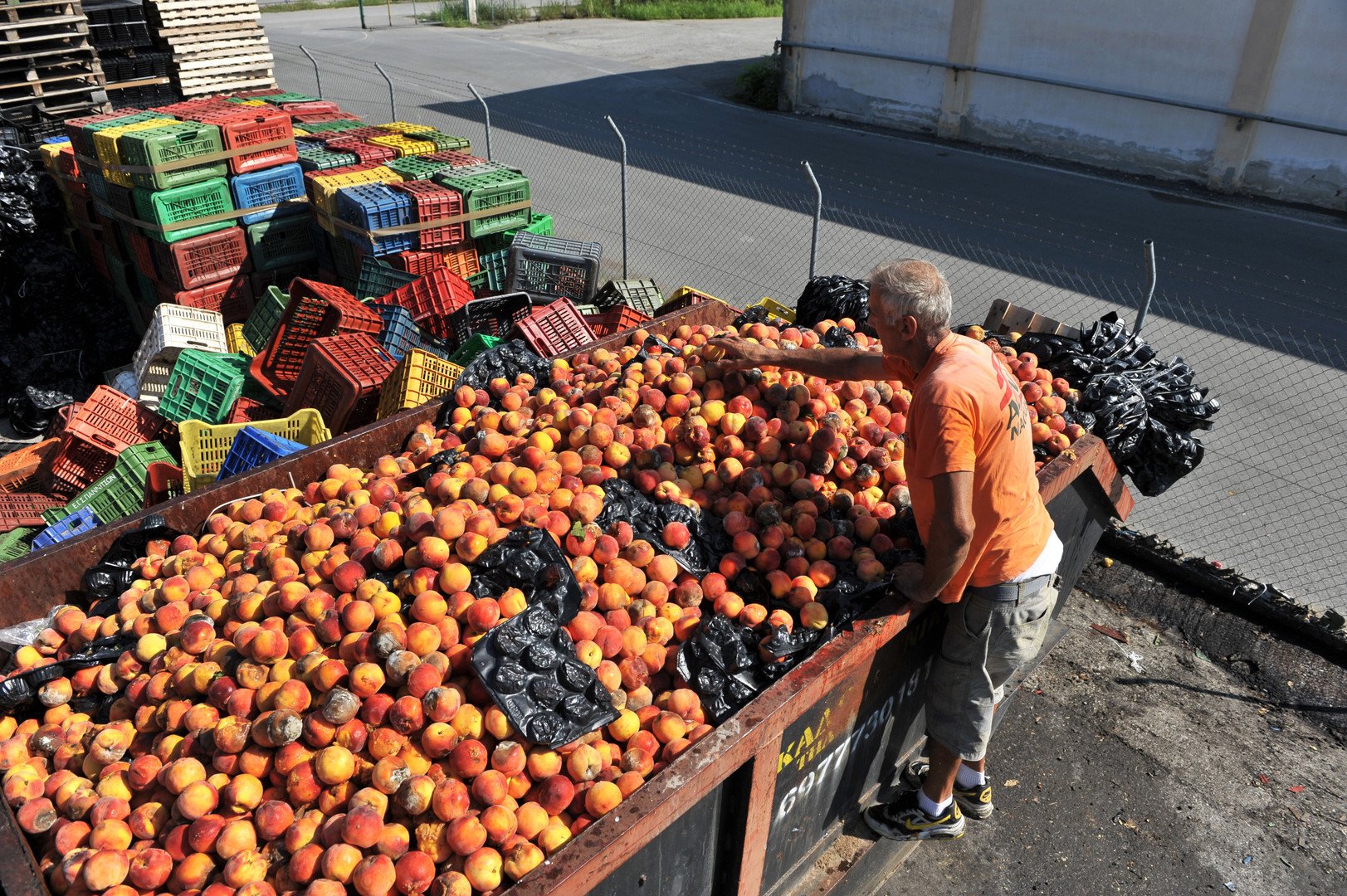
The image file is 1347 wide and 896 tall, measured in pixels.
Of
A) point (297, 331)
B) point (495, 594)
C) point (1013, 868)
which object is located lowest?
point (1013, 868)

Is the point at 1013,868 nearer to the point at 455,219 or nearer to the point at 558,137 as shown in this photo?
the point at 455,219

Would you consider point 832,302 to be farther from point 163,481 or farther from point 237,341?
point 237,341

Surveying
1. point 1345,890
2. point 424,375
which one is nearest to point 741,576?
point 424,375

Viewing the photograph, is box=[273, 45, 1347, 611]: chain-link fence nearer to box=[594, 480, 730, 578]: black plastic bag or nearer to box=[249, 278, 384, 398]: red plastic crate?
box=[594, 480, 730, 578]: black plastic bag

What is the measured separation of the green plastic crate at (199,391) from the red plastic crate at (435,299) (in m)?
1.62

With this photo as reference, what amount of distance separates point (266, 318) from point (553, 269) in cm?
254

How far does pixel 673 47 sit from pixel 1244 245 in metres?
22.0

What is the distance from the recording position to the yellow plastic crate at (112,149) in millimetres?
8281

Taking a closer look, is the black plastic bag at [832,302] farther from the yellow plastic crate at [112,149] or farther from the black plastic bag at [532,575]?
the yellow plastic crate at [112,149]

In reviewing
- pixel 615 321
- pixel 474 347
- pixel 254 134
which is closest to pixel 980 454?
pixel 615 321

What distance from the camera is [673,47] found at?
2988 cm

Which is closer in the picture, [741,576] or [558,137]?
[741,576]

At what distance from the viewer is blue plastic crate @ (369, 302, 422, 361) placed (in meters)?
6.75

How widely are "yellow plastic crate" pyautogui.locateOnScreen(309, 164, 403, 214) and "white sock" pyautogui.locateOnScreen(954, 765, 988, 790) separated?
728cm
